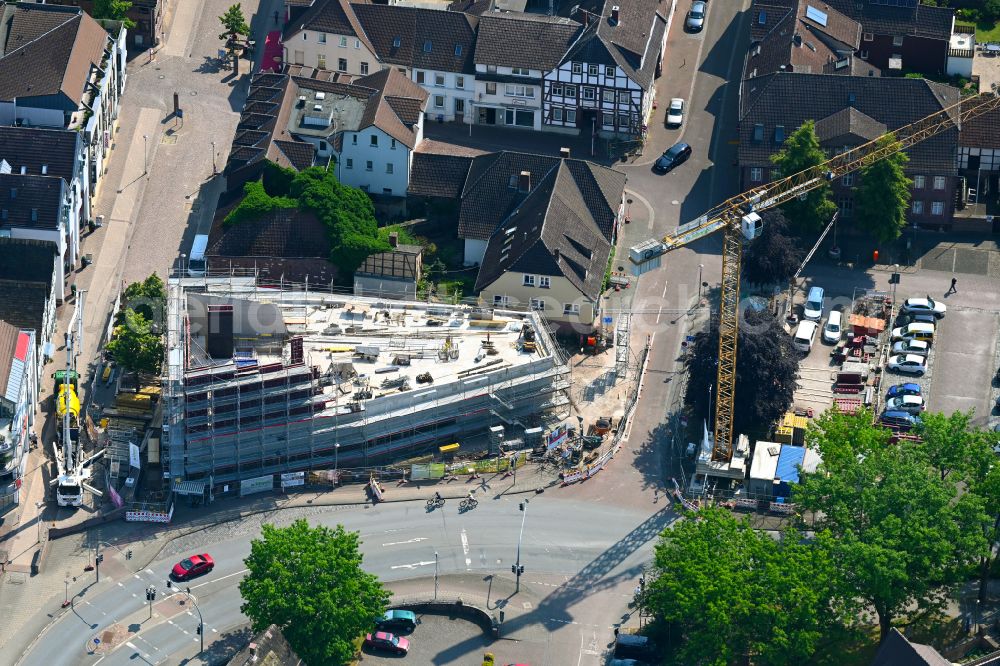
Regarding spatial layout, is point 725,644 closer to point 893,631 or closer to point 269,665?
point 893,631

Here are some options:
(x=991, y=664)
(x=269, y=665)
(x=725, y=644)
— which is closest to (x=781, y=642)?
(x=725, y=644)

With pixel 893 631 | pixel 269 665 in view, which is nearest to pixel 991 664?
pixel 893 631

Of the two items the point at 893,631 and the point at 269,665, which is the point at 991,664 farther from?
the point at 269,665

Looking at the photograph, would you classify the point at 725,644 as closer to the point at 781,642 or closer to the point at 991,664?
the point at 781,642

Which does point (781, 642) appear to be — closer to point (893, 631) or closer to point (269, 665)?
point (893, 631)

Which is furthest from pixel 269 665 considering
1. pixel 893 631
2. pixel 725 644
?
pixel 893 631
